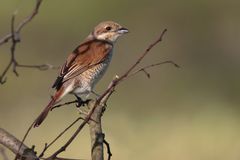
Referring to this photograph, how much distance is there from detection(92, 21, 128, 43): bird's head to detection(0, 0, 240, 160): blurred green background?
5.63ft

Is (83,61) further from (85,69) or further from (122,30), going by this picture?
(122,30)

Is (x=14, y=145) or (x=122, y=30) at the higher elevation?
(x=14, y=145)

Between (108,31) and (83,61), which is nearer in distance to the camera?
(83,61)

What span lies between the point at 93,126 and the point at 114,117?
20.8ft

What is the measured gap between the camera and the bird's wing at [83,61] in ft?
18.1

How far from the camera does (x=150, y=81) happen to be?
11.6m

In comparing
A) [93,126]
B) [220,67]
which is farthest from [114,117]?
[93,126]

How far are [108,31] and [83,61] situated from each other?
54cm

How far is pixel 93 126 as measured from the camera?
10.8 ft

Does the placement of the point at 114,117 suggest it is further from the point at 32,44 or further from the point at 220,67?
the point at 32,44

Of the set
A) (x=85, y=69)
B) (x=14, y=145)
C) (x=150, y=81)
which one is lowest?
(x=150, y=81)

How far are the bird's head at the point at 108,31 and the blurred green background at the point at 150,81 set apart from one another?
171 centimetres

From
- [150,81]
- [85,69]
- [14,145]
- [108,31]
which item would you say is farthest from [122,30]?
[150,81]

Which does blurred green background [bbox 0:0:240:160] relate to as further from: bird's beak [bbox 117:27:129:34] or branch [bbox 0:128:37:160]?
branch [bbox 0:128:37:160]
